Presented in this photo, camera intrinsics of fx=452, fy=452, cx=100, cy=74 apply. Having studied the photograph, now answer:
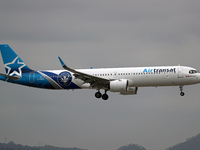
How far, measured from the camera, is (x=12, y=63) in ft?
251

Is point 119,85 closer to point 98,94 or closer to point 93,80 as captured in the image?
point 93,80

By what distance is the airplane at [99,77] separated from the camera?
218 feet

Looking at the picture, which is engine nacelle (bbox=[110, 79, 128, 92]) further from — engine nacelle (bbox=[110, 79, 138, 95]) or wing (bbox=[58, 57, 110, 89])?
wing (bbox=[58, 57, 110, 89])

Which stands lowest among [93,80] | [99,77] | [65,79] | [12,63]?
[93,80]

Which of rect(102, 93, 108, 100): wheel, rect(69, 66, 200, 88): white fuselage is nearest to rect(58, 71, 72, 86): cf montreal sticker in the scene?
rect(102, 93, 108, 100): wheel

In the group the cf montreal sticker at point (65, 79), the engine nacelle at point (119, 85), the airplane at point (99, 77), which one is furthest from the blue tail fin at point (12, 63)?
the engine nacelle at point (119, 85)

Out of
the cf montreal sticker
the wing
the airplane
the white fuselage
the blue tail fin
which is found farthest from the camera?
the blue tail fin

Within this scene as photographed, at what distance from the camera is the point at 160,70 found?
66.9 m

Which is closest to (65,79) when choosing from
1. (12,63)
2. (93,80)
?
(93,80)

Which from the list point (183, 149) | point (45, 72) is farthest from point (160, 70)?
point (183, 149)

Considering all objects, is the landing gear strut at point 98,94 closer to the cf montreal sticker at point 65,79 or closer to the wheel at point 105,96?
the wheel at point 105,96

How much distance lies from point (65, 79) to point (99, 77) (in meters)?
5.78

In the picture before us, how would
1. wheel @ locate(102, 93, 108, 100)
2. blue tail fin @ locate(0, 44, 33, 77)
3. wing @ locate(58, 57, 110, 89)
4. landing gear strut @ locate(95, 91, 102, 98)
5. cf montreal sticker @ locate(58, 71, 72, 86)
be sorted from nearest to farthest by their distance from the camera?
wing @ locate(58, 57, 110, 89) → cf montreal sticker @ locate(58, 71, 72, 86) → landing gear strut @ locate(95, 91, 102, 98) → wheel @ locate(102, 93, 108, 100) → blue tail fin @ locate(0, 44, 33, 77)

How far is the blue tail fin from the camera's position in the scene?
7550 centimetres
